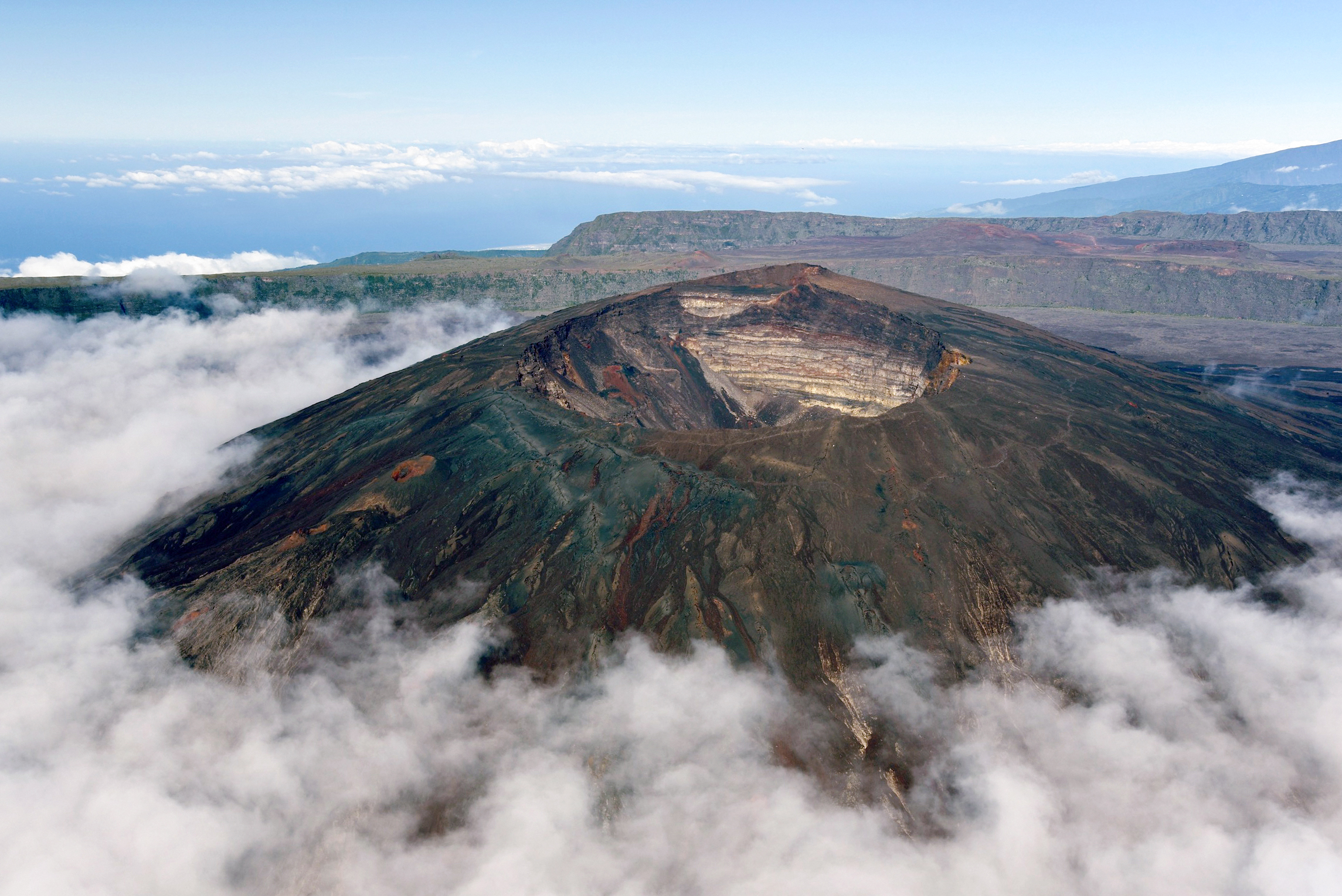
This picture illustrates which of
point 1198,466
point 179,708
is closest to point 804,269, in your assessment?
point 1198,466

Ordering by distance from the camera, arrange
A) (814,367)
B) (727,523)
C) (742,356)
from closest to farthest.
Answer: (727,523)
(814,367)
(742,356)

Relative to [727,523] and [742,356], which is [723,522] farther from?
[742,356]

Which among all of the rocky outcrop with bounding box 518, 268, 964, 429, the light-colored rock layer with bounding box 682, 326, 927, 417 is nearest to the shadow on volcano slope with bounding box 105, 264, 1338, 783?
the rocky outcrop with bounding box 518, 268, 964, 429

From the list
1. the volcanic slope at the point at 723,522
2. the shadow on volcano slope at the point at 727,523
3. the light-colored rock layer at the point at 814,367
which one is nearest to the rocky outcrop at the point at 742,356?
the light-colored rock layer at the point at 814,367

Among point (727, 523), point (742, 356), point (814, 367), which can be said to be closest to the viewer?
point (727, 523)

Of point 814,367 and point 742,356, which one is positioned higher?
point 742,356

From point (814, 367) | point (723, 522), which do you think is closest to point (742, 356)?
point (814, 367)

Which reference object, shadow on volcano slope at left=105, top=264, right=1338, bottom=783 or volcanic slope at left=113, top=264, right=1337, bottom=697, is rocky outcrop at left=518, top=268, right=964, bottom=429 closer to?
volcanic slope at left=113, top=264, right=1337, bottom=697
